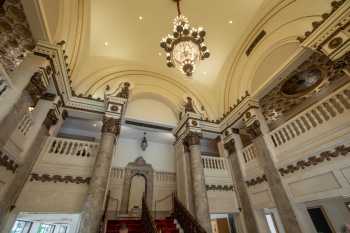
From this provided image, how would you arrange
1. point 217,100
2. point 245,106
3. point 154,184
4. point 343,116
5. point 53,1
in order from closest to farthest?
point 343,116 → point 53,1 → point 245,106 → point 154,184 → point 217,100

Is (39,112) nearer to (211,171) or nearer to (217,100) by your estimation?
(211,171)

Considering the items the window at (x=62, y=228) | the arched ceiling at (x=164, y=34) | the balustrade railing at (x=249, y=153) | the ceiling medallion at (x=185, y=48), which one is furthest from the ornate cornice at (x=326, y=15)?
the window at (x=62, y=228)

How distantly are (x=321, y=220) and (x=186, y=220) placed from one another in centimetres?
687

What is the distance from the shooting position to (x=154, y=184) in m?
9.09

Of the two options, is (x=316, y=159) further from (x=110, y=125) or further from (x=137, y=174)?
(x=137, y=174)

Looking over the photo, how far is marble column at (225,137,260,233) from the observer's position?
627 centimetres

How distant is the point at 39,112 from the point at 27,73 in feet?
4.71

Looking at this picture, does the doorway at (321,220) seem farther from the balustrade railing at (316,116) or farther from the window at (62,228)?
the window at (62,228)

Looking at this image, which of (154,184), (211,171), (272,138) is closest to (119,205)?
(154,184)

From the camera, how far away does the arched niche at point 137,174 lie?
8.24 meters

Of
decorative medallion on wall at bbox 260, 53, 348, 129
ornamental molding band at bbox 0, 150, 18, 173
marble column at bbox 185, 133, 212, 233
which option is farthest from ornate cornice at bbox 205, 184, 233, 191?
ornamental molding band at bbox 0, 150, 18, 173

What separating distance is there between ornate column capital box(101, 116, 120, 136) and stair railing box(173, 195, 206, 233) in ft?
12.2

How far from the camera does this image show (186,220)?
5516mm

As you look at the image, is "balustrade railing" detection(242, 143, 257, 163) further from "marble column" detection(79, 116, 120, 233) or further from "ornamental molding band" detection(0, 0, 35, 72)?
"ornamental molding band" detection(0, 0, 35, 72)
